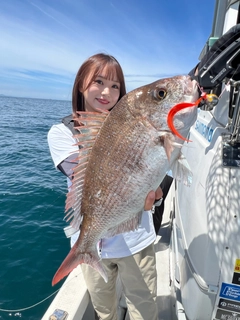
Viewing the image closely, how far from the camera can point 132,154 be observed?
4.45 ft

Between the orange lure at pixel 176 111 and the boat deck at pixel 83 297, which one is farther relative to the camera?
the boat deck at pixel 83 297

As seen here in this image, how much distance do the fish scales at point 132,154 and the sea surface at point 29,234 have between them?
2688 millimetres

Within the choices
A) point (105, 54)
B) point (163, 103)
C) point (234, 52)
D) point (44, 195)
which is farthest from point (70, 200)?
point (44, 195)

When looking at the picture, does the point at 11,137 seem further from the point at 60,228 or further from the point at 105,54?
the point at 105,54

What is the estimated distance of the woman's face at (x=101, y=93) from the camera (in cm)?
183

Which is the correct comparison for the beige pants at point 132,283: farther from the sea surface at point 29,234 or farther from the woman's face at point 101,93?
the sea surface at point 29,234

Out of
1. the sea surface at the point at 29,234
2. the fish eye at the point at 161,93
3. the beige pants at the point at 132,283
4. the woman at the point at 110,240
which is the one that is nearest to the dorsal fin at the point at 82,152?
the woman at the point at 110,240

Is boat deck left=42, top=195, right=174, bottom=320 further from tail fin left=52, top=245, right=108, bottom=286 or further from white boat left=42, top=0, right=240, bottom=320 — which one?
tail fin left=52, top=245, right=108, bottom=286

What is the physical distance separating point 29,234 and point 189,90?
212 inches

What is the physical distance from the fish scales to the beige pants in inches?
22.9

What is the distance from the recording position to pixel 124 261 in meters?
1.95

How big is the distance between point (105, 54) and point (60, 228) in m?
4.92

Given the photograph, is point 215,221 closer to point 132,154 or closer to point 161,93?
point 132,154

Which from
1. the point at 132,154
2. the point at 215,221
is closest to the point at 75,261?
the point at 132,154
